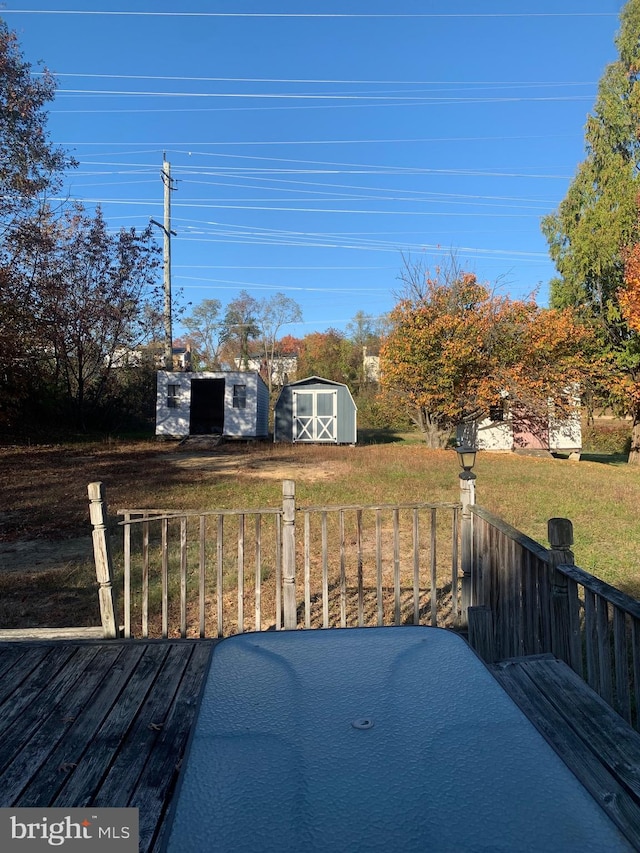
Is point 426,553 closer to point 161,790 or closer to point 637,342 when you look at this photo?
point 161,790

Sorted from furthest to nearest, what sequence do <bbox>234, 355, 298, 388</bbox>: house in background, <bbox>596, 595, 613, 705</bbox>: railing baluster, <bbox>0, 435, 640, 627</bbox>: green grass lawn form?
<bbox>234, 355, 298, 388</bbox>: house in background → <bbox>0, 435, 640, 627</bbox>: green grass lawn → <bbox>596, 595, 613, 705</bbox>: railing baluster

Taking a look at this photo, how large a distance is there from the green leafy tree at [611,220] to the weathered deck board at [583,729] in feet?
50.2

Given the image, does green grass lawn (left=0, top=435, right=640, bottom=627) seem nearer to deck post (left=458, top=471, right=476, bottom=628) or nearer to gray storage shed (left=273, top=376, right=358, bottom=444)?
deck post (left=458, top=471, right=476, bottom=628)

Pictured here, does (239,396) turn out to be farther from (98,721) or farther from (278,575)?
(98,721)

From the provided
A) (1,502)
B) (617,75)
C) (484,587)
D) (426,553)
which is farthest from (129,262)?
(484,587)

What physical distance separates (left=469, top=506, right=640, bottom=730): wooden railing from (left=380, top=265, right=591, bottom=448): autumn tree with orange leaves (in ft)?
46.3

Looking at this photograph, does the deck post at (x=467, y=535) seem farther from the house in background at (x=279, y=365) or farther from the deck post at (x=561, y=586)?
the house in background at (x=279, y=365)

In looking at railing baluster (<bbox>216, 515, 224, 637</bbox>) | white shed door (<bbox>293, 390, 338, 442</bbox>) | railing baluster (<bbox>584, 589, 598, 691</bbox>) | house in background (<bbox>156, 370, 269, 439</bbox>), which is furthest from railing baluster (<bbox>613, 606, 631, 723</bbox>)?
house in background (<bbox>156, 370, 269, 439</bbox>)

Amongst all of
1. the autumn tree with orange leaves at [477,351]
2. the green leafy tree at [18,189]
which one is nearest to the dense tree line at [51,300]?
the green leafy tree at [18,189]

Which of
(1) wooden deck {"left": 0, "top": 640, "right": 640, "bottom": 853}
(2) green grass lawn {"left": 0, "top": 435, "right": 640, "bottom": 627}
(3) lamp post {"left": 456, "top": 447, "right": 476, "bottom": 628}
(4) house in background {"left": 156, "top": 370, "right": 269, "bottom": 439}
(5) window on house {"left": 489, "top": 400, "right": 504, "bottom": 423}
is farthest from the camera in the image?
(4) house in background {"left": 156, "top": 370, "right": 269, "bottom": 439}

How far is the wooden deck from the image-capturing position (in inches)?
62.1

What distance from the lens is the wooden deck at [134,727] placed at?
158 centimetres

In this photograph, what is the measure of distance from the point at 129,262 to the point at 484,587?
22.6 meters

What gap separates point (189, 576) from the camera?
211 inches
